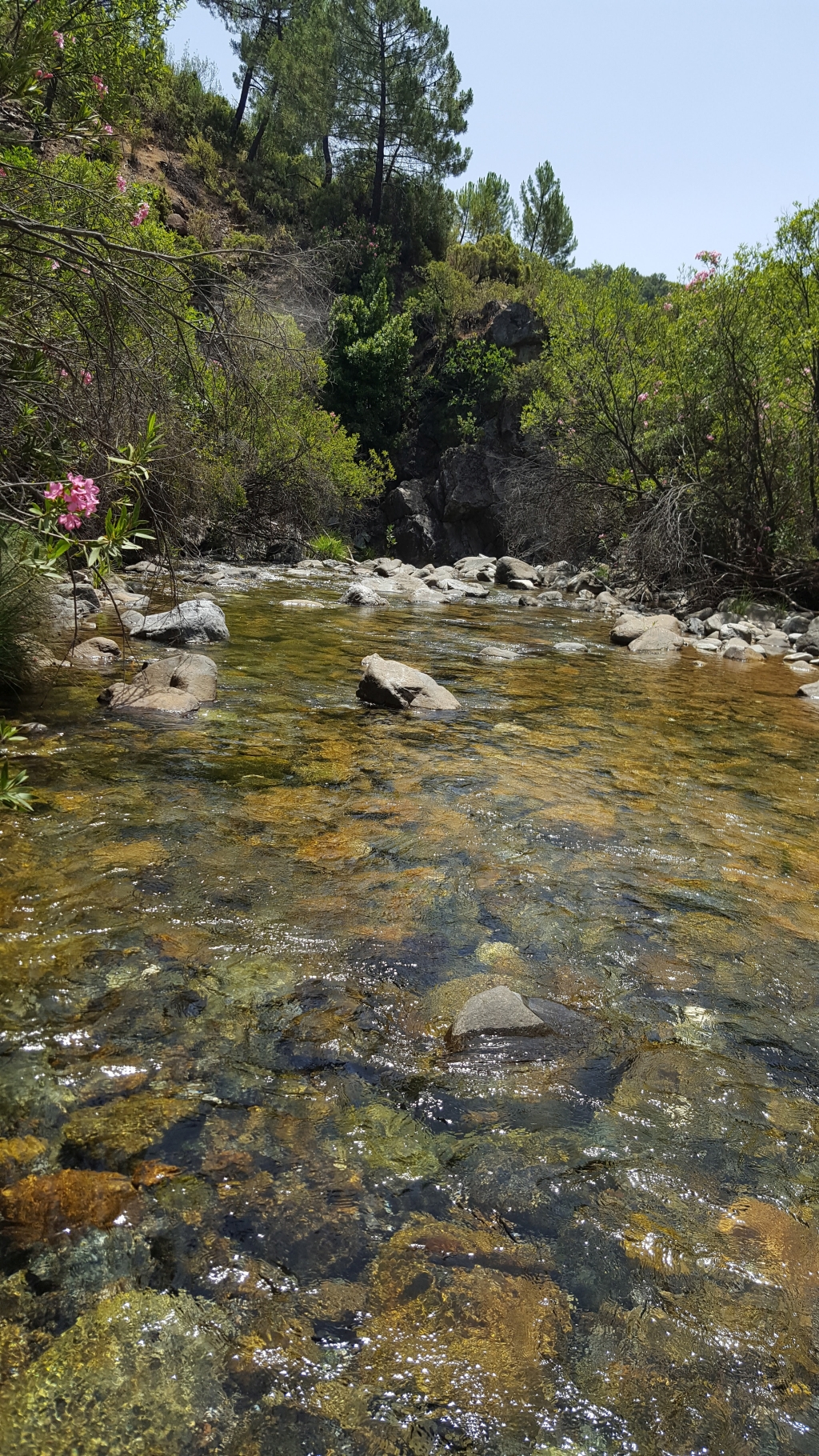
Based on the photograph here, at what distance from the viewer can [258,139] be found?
31578 mm

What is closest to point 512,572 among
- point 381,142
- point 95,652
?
point 95,652

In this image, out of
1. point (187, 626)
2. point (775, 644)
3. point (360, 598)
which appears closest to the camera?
point (187, 626)

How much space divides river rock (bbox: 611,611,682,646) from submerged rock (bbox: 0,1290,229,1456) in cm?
1111

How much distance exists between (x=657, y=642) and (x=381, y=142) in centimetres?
2780

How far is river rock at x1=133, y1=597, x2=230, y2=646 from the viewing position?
28.1ft

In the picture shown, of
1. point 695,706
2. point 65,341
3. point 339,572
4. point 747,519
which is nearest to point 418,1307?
point 65,341

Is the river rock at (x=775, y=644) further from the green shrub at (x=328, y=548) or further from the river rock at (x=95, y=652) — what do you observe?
the green shrub at (x=328, y=548)

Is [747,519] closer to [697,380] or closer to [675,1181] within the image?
[697,380]

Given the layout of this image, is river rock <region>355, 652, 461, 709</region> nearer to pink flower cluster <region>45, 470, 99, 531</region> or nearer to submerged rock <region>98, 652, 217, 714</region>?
submerged rock <region>98, 652, 217, 714</region>

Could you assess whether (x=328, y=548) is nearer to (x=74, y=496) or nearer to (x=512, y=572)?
(x=512, y=572)

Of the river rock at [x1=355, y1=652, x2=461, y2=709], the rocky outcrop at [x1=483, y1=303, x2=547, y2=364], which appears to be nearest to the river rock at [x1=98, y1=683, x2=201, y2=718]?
the river rock at [x1=355, y1=652, x2=461, y2=709]

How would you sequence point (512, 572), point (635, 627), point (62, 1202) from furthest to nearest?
point (512, 572) → point (635, 627) → point (62, 1202)

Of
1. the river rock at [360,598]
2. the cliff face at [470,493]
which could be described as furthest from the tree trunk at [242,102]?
the river rock at [360,598]

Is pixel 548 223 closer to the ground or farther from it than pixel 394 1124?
farther from it
